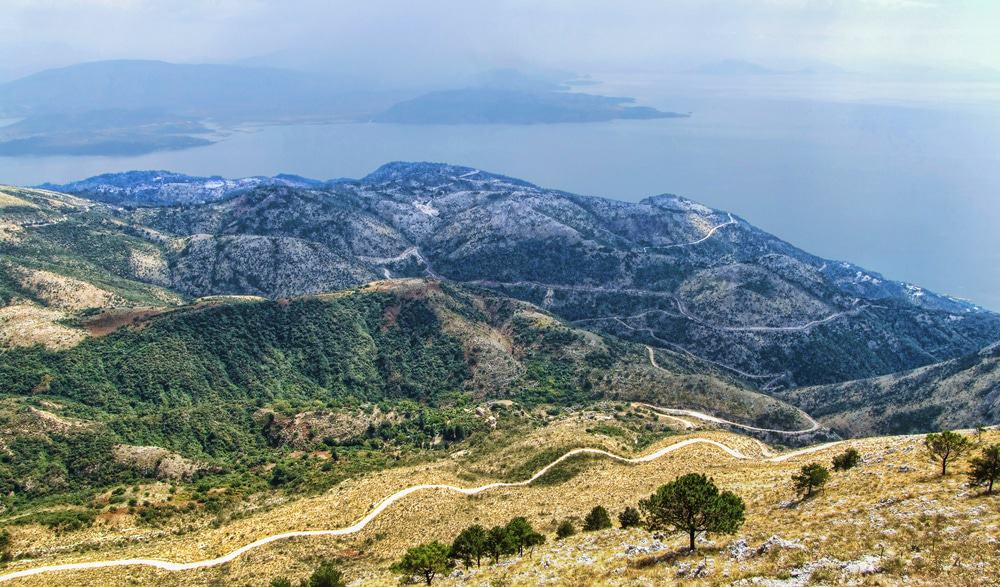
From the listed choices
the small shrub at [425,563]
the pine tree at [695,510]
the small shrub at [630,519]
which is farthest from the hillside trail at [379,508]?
the pine tree at [695,510]

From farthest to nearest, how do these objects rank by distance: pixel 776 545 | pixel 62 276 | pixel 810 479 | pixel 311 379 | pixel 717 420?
pixel 62 276
pixel 311 379
pixel 717 420
pixel 810 479
pixel 776 545

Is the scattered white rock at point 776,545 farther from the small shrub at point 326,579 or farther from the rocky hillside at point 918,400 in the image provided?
the rocky hillside at point 918,400

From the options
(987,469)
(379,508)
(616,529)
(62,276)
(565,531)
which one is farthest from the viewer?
(62,276)

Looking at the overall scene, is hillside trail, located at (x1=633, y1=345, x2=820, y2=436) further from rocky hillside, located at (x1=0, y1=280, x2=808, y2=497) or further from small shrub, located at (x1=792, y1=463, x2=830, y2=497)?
A: small shrub, located at (x1=792, y1=463, x2=830, y2=497)

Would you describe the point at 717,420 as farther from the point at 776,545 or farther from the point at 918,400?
the point at 776,545

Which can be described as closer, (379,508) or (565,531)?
(565,531)

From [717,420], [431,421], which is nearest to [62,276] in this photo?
[431,421]

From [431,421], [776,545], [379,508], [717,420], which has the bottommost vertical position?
[717,420]

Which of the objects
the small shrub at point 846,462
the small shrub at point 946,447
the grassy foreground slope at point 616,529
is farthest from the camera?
the small shrub at point 846,462
